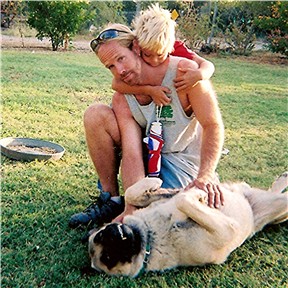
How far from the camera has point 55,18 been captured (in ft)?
42.8

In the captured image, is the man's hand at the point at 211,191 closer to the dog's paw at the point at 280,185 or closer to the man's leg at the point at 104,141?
the man's leg at the point at 104,141

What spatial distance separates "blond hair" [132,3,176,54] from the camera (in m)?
2.83

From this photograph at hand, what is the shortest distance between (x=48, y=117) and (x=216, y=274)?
11.3ft

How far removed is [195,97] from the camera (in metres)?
2.90

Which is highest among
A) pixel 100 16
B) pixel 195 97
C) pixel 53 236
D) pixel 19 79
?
pixel 195 97

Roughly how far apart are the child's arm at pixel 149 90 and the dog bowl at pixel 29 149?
126cm

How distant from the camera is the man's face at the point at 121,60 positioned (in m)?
2.89

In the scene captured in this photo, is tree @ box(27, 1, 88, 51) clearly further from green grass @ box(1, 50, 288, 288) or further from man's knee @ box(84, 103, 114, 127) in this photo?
man's knee @ box(84, 103, 114, 127)

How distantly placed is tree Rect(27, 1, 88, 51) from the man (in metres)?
10.7

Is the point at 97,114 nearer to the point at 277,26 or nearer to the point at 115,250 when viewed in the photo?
the point at 115,250

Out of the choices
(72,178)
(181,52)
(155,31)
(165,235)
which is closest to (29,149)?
(72,178)

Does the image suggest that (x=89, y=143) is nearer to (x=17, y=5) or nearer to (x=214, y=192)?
(x=214, y=192)

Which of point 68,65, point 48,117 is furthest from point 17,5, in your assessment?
point 48,117

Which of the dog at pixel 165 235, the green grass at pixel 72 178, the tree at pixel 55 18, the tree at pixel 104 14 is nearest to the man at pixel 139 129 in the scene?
the dog at pixel 165 235
